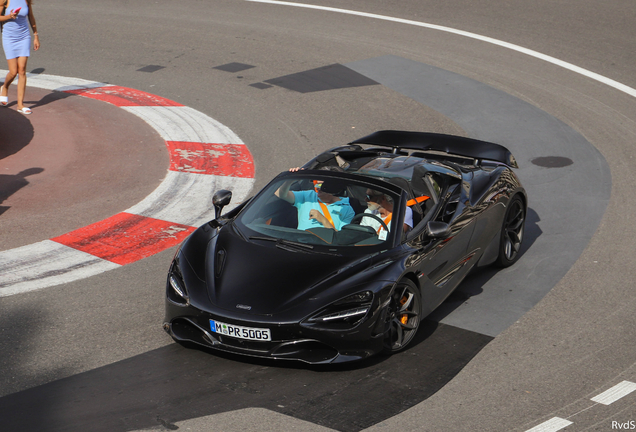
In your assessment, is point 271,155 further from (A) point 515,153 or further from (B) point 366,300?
(B) point 366,300

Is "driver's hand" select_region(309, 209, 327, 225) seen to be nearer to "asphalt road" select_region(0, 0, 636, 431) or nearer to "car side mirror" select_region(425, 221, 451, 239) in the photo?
"car side mirror" select_region(425, 221, 451, 239)

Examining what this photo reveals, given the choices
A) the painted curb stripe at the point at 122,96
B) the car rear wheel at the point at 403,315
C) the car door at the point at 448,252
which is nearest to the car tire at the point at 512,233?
the car door at the point at 448,252

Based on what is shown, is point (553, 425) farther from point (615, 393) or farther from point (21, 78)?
point (21, 78)

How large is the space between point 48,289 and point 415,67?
10.1m

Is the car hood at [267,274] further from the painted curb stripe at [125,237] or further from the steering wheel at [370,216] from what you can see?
the painted curb stripe at [125,237]

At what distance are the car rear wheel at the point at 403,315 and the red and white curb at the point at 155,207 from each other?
3230 millimetres

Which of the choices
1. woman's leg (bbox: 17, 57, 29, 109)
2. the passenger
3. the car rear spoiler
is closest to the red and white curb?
woman's leg (bbox: 17, 57, 29, 109)

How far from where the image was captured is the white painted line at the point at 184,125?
12.0 metres

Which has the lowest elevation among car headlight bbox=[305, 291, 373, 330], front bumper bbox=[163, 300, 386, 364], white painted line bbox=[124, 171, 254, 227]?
white painted line bbox=[124, 171, 254, 227]

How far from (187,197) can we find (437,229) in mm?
4397

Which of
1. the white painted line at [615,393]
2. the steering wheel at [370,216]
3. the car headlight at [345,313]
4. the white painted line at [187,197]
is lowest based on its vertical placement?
the white painted line at [187,197]

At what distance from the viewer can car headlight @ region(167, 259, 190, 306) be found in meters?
5.84

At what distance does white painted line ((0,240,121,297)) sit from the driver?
2.17 meters

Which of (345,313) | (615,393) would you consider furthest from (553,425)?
(345,313)
